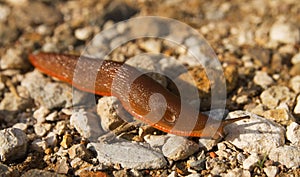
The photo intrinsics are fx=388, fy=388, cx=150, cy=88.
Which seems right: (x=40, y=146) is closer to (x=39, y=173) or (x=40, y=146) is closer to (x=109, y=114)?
(x=39, y=173)

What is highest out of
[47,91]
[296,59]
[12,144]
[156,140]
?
[296,59]

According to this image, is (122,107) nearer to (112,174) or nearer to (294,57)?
(112,174)

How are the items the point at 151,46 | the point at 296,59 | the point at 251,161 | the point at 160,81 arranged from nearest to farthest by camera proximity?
the point at 251,161 < the point at 160,81 < the point at 296,59 < the point at 151,46

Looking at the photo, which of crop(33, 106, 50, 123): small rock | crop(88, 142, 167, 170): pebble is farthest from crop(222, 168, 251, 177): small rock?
crop(33, 106, 50, 123): small rock

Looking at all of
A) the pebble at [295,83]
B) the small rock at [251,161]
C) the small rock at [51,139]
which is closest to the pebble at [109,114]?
the small rock at [51,139]

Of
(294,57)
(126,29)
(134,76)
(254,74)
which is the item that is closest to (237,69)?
(254,74)

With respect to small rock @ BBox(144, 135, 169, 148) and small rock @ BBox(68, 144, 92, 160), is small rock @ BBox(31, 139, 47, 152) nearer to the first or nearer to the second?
small rock @ BBox(68, 144, 92, 160)

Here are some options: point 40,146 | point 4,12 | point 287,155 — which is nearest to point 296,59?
point 287,155

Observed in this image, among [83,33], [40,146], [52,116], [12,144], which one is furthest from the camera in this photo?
[83,33]
